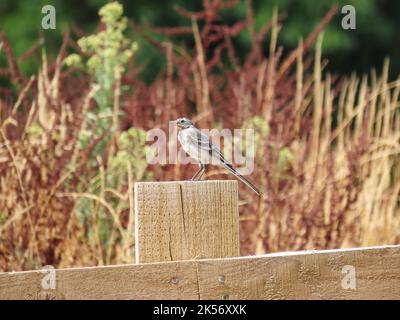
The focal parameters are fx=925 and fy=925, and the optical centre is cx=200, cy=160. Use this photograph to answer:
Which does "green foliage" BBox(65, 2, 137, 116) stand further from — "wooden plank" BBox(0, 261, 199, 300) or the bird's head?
"wooden plank" BBox(0, 261, 199, 300)

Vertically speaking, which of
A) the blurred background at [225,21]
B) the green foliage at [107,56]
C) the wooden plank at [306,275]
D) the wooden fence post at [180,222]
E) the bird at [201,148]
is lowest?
the wooden plank at [306,275]

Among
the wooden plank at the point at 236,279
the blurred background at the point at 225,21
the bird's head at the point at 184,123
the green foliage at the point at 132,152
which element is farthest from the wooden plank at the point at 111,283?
the blurred background at the point at 225,21

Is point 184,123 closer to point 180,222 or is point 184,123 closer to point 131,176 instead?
point 131,176

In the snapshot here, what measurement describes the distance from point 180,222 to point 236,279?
0.22m

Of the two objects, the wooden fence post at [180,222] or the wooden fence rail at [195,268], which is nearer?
the wooden fence rail at [195,268]

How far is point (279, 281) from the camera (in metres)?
2.57

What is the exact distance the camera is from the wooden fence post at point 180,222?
8.15 feet

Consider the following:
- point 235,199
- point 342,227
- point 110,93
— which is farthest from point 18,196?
point 235,199

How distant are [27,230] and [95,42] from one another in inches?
49.8

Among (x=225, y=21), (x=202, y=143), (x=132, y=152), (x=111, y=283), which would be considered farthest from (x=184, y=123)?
(x=225, y=21)

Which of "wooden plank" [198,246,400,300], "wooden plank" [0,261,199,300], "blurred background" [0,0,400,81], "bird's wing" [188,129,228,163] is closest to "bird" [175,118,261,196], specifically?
"bird's wing" [188,129,228,163]

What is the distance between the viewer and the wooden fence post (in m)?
2.48

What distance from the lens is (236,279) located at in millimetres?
2516

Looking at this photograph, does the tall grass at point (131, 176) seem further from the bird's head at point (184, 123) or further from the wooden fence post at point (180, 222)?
the wooden fence post at point (180, 222)
